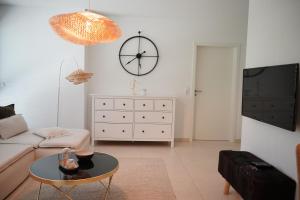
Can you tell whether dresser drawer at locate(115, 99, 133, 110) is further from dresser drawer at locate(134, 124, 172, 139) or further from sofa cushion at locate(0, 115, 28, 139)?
sofa cushion at locate(0, 115, 28, 139)

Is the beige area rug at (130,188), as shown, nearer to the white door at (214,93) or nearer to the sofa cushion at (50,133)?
the sofa cushion at (50,133)

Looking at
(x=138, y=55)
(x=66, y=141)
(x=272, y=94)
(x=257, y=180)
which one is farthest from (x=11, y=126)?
(x=272, y=94)

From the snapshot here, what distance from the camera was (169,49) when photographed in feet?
16.3

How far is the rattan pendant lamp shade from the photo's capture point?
7.41ft

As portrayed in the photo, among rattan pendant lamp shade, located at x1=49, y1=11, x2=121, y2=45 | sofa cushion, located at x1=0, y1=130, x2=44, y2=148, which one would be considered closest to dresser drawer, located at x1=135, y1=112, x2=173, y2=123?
sofa cushion, located at x1=0, y1=130, x2=44, y2=148

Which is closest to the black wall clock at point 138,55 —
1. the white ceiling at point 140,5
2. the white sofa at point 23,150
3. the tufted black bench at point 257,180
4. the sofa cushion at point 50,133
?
the white ceiling at point 140,5

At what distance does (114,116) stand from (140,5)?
199cm

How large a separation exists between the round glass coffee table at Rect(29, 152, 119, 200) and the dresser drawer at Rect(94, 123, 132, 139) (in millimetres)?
1943

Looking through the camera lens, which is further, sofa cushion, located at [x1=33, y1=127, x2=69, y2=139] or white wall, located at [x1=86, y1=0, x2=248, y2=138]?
white wall, located at [x1=86, y1=0, x2=248, y2=138]

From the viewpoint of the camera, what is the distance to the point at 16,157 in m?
2.67

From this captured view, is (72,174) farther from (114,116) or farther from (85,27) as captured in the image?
(114,116)

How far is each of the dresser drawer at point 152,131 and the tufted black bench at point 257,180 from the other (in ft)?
6.77

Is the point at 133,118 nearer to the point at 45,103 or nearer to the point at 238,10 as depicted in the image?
the point at 45,103

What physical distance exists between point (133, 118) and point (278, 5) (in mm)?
2918
